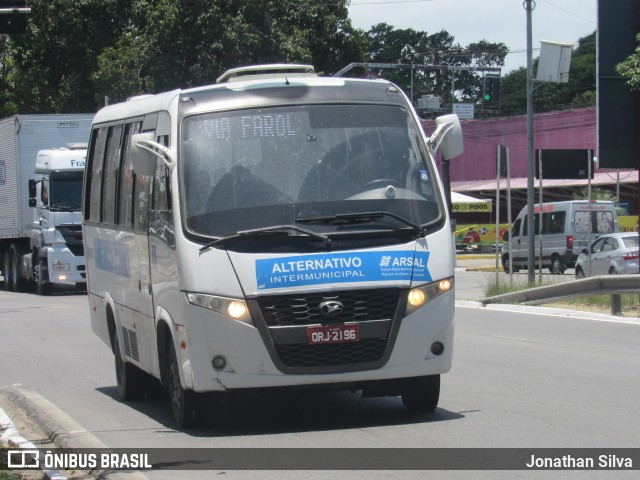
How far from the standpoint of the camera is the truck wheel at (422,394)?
9.40 m

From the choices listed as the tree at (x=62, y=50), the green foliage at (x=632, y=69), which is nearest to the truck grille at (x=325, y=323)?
the green foliage at (x=632, y=69)

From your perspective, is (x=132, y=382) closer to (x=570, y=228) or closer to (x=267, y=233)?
(x=267, y=233)

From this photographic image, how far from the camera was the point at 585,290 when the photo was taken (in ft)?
63.4

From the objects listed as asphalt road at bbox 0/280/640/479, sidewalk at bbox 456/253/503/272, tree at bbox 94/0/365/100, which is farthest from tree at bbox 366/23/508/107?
asphalt road at bbox 0/280/640/479

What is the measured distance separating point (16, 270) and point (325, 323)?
2538 cm

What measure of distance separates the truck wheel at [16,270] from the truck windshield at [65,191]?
180 inches

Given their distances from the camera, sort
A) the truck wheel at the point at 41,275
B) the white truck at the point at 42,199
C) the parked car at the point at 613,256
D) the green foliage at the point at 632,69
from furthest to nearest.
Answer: the truck wheel at the point at 41,275, the parked car at the point at 613,256, the white truck at the point at 42,199, the green foliage at the point at 632,69

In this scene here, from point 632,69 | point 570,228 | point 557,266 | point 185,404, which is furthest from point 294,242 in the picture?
point 557,266

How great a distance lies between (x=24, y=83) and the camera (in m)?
45.8

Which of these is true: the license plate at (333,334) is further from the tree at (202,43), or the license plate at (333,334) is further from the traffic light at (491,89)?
the tree at (202,43)

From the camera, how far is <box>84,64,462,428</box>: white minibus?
8.54m

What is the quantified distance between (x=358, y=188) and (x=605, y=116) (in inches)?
566

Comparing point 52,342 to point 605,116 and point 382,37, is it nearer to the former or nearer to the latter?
point 605,116

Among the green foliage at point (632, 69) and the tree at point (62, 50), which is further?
the tree at point (62, 50)
